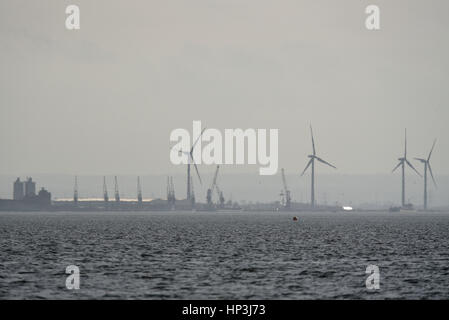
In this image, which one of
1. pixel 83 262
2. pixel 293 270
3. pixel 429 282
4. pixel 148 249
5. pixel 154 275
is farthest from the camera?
pixel 148 249

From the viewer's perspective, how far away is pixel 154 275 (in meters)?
Result: 75.8

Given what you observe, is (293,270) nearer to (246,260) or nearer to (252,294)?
(246,260)

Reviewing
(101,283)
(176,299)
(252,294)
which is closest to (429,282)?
(252,294)

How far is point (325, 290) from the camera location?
65250 mm

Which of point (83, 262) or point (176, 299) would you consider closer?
point (176, 299)

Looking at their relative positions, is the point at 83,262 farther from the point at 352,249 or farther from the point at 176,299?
the point at 352,249

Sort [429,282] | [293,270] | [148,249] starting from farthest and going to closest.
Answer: [148,249], [293,270], [429,282]

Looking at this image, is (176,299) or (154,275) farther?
(154,275)
